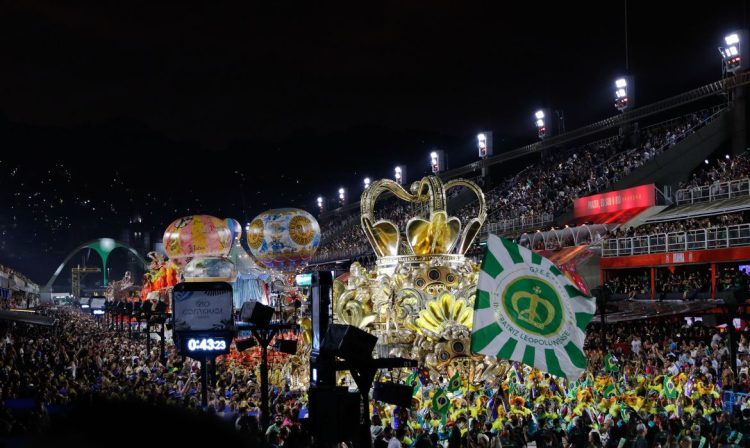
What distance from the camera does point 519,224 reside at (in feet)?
133

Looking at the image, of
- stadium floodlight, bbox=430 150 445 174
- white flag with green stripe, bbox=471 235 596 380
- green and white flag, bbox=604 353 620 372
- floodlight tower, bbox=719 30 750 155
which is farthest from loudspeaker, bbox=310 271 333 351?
stadium floodlight, bbox=430 150 445 174

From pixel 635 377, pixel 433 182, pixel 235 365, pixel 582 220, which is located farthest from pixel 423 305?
pixel 582 220

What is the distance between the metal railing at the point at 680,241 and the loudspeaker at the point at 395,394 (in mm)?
22439

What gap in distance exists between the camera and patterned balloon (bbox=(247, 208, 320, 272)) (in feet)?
112

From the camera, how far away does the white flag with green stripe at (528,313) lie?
920cm

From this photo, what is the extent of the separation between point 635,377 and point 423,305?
4.83 m

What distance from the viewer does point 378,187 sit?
19.5 m

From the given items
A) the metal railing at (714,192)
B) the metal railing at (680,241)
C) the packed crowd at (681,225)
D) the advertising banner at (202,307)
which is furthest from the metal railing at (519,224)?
the advertising banner at (202,307)

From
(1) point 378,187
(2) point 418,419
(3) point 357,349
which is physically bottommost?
(2) point 418,419

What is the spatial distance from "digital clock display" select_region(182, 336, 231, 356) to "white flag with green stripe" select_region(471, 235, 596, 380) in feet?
20.1

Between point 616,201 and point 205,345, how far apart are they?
26.1 metres

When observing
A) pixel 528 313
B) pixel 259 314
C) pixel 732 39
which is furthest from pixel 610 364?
pixel 732 39

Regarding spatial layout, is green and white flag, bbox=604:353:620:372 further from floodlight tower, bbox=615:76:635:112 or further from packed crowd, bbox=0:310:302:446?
floodlight tower, bbox=615:76:635:112

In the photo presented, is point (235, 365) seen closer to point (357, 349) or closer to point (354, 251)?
point (357, 349)
